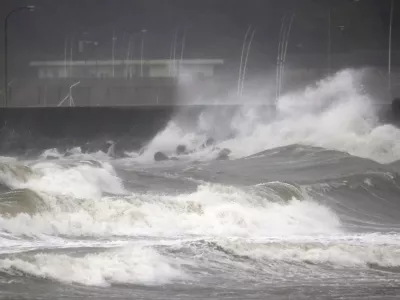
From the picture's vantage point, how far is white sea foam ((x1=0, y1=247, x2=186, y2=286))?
6.98m

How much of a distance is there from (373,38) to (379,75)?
123 cm

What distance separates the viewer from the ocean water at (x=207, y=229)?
693 cm

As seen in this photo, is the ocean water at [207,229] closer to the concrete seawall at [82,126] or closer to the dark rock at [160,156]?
the dark rock at [160,156]

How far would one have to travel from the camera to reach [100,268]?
23.7ft

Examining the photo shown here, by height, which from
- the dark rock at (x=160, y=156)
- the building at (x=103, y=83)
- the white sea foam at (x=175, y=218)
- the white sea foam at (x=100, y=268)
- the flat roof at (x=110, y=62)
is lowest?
the dark rock at (x=160, y=156)

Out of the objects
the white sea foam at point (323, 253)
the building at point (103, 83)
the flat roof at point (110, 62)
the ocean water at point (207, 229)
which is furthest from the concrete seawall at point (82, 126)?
the white sea foam at point (323, 253)

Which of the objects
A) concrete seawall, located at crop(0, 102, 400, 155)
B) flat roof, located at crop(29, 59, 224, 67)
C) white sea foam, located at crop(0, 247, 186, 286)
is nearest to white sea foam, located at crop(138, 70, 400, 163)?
concrete seawall, located at crop(0, 102, 400, 155)

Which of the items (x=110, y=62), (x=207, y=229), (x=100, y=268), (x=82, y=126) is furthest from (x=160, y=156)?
(x=100, y=268)

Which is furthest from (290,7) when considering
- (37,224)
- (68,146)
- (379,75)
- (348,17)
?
(37,224)

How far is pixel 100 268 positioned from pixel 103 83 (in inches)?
761

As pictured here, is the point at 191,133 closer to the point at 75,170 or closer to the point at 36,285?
the point at 75,170

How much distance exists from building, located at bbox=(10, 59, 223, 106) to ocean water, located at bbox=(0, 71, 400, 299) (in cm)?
469

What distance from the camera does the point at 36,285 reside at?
6.66 metres

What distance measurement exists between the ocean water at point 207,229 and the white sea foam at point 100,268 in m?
0.01
